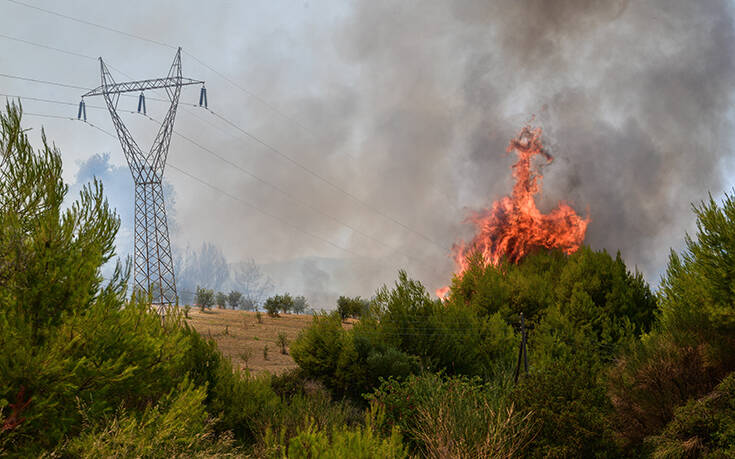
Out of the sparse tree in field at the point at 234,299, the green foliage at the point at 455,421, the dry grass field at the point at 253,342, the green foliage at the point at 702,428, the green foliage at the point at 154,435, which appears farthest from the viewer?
the sparse tree in field at the point at 234,299

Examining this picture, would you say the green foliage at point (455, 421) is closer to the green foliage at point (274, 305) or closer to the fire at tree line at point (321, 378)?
the fire at tree line at point (321, 378)

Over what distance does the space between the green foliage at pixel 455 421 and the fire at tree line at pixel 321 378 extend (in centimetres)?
8

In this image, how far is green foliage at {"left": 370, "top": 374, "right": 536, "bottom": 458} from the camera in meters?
8.60

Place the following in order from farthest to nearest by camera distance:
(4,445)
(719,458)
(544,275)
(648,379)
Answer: (544,275)
(648,379)
(719,458)
(4,445)

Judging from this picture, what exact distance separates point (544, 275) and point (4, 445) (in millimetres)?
32883

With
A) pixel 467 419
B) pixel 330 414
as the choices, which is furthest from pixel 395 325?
pixel 467 419

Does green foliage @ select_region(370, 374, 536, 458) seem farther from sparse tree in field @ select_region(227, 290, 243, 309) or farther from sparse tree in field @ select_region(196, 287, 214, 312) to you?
sparse tree in field @ select_region(227, 290, 243, 309)

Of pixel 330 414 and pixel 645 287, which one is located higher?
pixel 645 287

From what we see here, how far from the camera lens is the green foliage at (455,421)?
860 centimetres

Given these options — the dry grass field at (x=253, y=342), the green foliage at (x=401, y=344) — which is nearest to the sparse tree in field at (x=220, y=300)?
the dry grass field at (x=253, y=342)

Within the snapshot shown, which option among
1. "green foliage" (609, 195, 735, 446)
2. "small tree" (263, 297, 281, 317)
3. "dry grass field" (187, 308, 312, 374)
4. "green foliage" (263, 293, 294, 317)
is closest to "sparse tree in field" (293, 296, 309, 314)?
"green foliage" (263, 293, 294, 317)

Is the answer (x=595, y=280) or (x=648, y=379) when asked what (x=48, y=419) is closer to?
(x=648, y=379)

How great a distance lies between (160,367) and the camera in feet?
34.5

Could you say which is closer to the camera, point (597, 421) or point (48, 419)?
point (48, 419)
